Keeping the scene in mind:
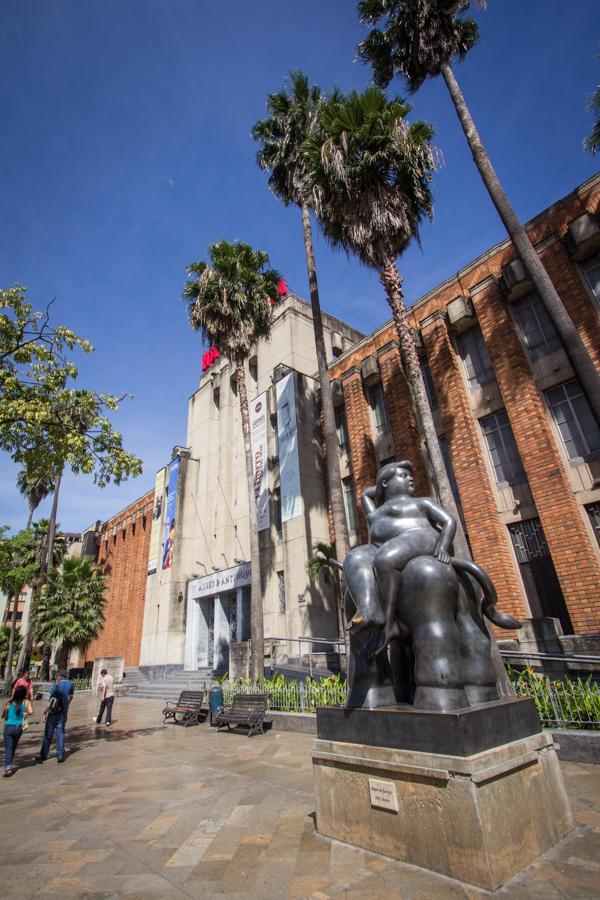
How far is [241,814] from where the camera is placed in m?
5.11

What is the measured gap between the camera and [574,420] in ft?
42.6

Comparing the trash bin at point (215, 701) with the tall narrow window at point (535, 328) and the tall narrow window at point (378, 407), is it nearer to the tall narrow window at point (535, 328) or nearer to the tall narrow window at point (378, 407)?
the tall narrow window at point (378, 407)

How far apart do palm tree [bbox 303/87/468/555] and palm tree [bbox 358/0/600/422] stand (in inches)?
43.1

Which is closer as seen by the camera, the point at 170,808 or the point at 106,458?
the point at 170,808

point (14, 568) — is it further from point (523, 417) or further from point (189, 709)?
point (523, 417)

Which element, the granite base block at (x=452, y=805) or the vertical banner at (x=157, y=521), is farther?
the vertical banner at (x=157, y=521)

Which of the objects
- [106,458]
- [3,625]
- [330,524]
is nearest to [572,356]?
[106,458]

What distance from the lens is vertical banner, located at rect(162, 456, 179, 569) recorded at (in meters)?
28.1

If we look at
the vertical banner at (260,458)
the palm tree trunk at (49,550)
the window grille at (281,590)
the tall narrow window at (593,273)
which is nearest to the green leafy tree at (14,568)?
the palm tree trunk at (49,550)

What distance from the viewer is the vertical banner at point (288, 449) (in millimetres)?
19828

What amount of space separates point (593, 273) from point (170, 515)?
25464mm

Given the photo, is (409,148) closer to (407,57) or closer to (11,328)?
(407,57)

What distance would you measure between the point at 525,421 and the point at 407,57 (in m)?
10.7

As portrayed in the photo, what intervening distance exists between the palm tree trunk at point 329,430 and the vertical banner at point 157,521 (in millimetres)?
16414
